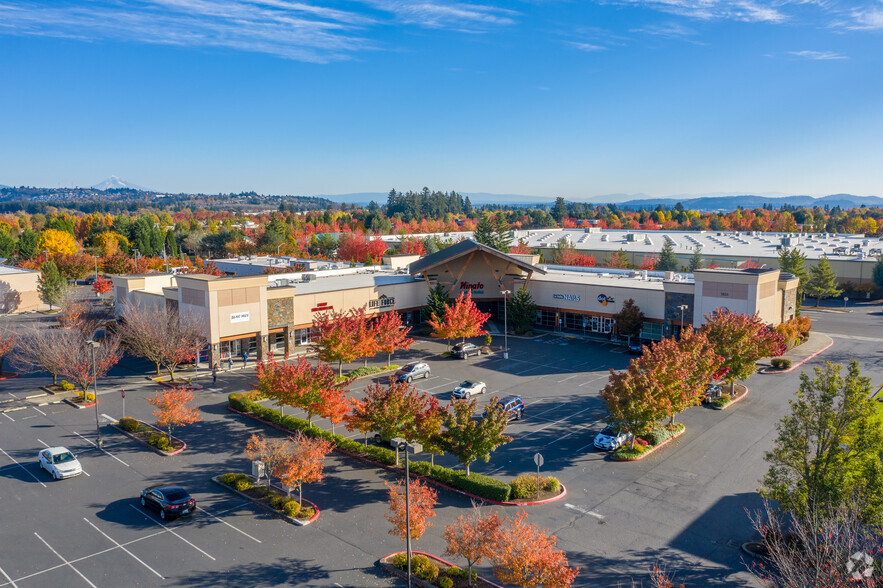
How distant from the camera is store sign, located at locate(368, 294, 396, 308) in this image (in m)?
Result: 58.8

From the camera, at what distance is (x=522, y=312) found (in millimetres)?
60000

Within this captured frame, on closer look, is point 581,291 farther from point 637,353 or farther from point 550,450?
point 550,450

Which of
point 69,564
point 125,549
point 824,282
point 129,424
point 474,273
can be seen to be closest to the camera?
point 69,564

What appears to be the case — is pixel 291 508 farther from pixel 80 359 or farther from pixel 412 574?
pixel 80 359

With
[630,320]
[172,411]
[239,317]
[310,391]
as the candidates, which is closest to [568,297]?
[630,320]

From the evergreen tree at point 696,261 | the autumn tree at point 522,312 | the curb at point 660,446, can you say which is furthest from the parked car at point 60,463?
the evergreen tree at point 696,261

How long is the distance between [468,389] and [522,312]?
21.0 meters

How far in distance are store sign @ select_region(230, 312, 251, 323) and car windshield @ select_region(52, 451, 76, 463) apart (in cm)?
1980

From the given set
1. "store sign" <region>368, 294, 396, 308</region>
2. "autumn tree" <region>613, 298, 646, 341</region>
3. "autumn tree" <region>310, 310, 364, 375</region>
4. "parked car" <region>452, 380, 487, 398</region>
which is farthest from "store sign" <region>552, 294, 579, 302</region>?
"autumn tree" <region>310, 310, 364, 375</region>

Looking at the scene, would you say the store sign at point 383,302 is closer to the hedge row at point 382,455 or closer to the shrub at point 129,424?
the hedge row at point 382,455

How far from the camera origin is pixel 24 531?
23.5m

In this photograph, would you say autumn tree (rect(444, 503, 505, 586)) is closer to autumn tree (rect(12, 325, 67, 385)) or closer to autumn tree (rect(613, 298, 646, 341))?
autumn tree (rect(12, 325, 67, 385))

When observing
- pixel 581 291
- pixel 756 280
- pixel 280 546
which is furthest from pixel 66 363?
pixel 756 280

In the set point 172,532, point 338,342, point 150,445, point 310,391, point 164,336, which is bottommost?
point 172,532
